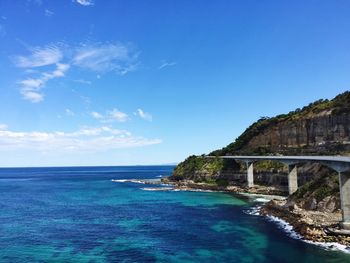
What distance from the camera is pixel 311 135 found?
4316 inches

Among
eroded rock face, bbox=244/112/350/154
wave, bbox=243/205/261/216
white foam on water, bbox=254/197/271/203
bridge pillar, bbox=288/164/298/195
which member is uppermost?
eroded rock face, bbox=244/112/350/154

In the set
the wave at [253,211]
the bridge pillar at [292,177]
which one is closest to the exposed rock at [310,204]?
the wave at [253,211]

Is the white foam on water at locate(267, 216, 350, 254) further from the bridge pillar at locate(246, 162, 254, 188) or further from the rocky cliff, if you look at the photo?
the bridge pillar at locate(246, 162, 254, 188)

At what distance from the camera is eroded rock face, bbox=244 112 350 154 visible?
323 feet

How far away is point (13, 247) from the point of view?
45.0 meters

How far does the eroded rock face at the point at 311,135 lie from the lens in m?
98.6

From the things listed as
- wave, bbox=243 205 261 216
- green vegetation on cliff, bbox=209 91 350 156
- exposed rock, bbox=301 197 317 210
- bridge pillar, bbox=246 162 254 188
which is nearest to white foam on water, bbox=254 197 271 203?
wave, bbox=243 205 261 216

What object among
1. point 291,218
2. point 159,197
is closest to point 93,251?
point 291,218

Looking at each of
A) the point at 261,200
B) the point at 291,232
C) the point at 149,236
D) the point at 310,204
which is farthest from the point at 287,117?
the point at 149,236

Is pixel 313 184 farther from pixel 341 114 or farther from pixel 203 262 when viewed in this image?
pixel 341 114

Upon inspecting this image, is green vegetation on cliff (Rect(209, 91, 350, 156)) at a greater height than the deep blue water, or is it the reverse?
green vegetation on cliff (Rect(209, 91, 350, 156))

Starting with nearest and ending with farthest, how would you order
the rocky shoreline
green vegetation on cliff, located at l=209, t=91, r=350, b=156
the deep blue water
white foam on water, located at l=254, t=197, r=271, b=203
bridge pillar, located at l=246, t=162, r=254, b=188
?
the deep blue water
the rocky shoreline
white foam on water, located at l=254, t=197, r=271, b=203
green vegetation on cliff, located at l=209, t=91, r=350, b=156
bridge pillar, located at l=246, t=162, r=254, b=188

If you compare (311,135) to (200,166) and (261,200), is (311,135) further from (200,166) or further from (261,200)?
(200,166)

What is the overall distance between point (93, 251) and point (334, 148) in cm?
7789
